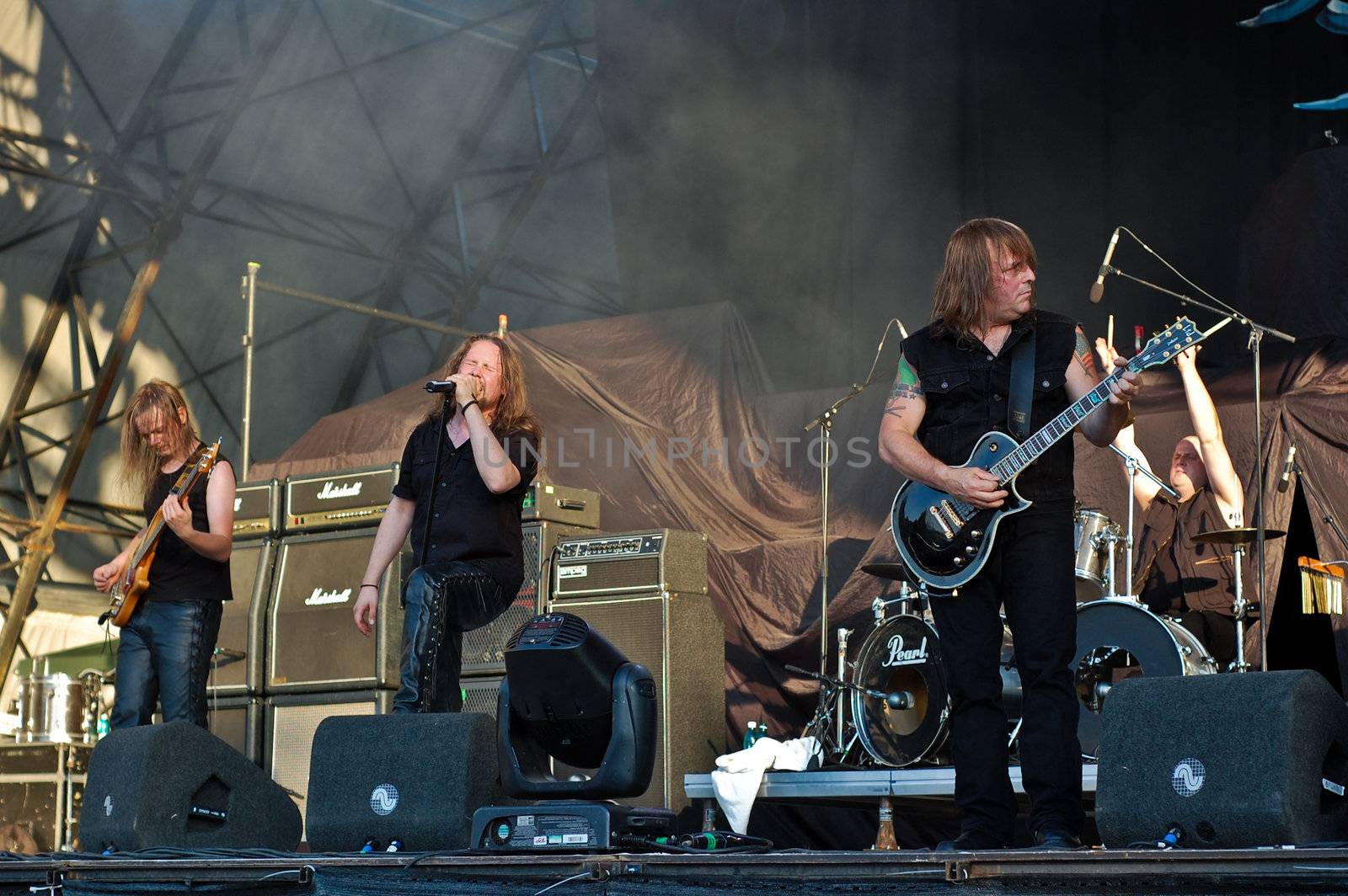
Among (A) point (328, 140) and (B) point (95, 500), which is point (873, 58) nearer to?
(A) point (328, 140)

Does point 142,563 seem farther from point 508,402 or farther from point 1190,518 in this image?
point 1190,518

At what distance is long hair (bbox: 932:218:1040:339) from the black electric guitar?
0.27m

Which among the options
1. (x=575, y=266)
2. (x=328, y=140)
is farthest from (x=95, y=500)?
(x=575, y=266)

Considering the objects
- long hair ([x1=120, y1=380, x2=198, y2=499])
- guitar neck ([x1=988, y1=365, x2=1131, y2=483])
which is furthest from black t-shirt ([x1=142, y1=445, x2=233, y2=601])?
guitar neck ([x1=988, y1=365, x2=1131, y2=483])

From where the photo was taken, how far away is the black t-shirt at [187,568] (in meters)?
4.74

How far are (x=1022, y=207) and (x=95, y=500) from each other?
7.57 meters

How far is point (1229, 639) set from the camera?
580cm

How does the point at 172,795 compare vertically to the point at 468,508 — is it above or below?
below

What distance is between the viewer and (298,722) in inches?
259

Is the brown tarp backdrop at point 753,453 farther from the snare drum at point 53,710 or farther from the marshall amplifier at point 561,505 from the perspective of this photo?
the snare drum at point 53,710

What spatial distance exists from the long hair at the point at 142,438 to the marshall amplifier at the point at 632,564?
172 centimetres

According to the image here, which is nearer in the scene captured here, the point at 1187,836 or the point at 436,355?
the point at 1187,836

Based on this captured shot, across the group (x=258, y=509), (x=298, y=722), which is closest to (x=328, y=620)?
(x=298, y=722)

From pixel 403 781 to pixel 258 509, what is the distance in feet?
12.8
